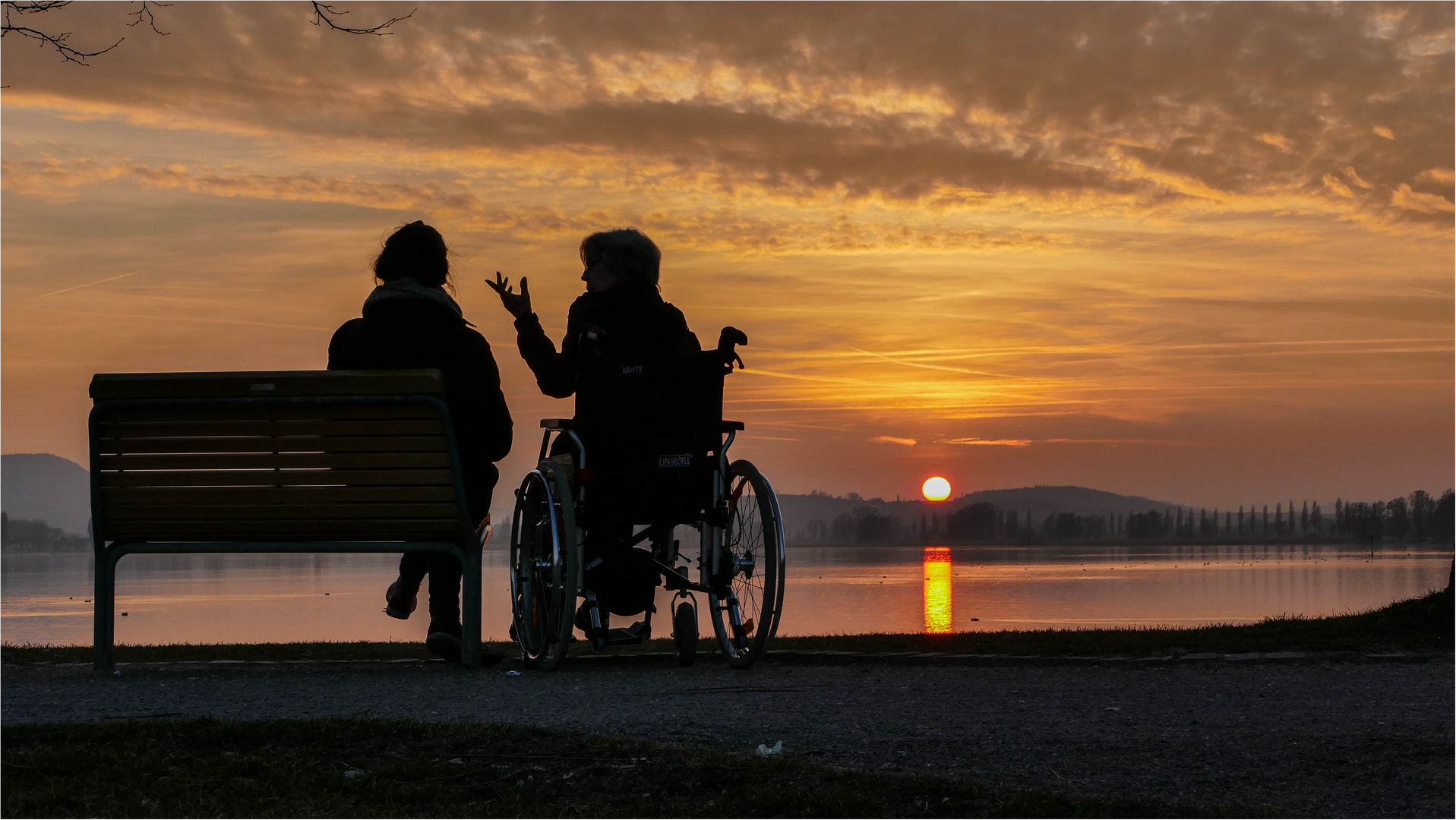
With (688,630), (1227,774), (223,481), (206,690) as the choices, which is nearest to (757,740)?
(1227,774)

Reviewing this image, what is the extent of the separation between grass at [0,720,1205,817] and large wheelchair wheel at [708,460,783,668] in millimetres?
1904

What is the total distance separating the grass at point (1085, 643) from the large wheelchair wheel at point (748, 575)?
95 cm

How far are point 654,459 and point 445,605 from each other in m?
1.28

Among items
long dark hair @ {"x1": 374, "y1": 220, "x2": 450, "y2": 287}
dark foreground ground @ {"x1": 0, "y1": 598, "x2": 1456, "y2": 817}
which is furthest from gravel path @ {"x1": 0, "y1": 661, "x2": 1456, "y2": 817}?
long dark hair @ {"x1": 374, "y1": 220, "x2": 450, "y2": 287}

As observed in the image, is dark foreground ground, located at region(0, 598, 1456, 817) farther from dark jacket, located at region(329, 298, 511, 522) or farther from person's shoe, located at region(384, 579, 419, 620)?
dark jacket, located at region(329, 298, 511, 522)

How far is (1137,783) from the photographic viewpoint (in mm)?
4113

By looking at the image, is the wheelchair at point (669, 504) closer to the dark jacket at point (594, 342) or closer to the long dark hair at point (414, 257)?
the dark jacket at point (594, 342)

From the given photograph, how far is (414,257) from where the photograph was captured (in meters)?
6.80

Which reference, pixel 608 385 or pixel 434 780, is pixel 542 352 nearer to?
pixel 608 385

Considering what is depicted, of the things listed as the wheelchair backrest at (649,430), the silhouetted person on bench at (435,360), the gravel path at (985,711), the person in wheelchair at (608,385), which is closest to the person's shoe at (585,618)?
the person in wheelchair at (608,385)

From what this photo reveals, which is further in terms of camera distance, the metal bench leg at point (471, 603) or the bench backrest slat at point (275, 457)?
the bench backrest slat at point (275, 457)

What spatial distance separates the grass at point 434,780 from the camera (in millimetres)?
3645

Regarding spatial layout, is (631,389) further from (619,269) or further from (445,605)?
(445,605)

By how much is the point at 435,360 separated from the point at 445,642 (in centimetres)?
135
